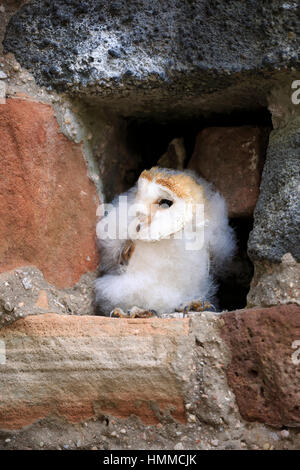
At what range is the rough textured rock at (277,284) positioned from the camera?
1358mm

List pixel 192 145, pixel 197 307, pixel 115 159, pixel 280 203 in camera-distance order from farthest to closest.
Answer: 1. pixel 192 145
2. pixel 115 159
3. pixel 197 307
4. pixel 280 203

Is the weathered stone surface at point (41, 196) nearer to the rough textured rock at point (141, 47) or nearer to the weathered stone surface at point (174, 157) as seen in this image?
the rough textured rock at point (141, 47)

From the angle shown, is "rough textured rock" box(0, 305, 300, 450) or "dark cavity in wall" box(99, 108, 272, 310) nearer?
"rough textured rock" box(0, 305, 300, 450)

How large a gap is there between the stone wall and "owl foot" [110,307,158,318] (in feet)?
0.28

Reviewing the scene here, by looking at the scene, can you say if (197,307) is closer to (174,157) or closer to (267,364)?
(267,364)

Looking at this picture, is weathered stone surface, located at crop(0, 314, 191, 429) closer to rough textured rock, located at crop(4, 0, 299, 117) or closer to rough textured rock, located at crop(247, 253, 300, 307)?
rough textured rock, located at crop(247, 253, 300, 307)

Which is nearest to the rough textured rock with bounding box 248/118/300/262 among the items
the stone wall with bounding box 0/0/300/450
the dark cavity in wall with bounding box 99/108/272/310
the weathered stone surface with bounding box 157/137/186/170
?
the stone wall with bounding box 0/0/300/450

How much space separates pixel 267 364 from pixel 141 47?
866mm

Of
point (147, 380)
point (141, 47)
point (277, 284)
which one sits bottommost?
point (147, 380)

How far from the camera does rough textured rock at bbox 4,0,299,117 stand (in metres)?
1.44

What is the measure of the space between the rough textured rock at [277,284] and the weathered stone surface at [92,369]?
0.65ft

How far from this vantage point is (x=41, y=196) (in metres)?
1.53

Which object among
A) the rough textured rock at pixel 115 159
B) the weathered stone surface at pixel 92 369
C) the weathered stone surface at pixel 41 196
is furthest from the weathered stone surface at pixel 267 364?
the rough textured rock at pixel 115 159

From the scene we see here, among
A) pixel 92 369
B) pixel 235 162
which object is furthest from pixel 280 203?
pixel 92 369
